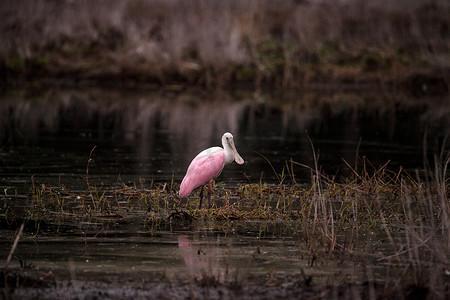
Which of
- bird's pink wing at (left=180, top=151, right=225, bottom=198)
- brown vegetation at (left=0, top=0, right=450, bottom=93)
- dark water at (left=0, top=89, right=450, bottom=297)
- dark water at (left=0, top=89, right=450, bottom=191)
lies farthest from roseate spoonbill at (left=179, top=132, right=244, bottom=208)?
brown vegetation at (left=0, top=0, right=450, bottom=93)

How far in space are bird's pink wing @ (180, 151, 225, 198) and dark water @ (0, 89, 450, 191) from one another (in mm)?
769

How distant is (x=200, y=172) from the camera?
10.8m

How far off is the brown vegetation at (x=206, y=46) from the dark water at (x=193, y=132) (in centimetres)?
224

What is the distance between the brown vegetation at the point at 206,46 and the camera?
121 feet

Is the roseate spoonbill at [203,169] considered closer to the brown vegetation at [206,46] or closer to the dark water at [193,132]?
the dark water at [193,132]

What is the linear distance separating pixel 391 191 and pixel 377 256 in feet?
11.1

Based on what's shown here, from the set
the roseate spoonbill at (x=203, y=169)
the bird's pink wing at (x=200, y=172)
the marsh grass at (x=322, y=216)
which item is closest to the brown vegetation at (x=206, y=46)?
the marsh grass at (x=322, y=216)

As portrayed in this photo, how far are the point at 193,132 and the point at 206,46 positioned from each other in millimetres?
15777

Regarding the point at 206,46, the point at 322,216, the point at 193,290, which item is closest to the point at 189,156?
the point at 322,216

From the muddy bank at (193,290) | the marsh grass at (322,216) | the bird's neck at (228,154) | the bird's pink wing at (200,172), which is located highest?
the bird's neck at (228,154)

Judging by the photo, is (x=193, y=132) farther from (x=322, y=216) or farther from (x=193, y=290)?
(x=193, y=290)

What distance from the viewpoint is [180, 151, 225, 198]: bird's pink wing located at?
1070 cm

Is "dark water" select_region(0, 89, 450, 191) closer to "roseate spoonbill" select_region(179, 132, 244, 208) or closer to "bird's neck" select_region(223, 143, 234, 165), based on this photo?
"roseate spoonbill" select_region(179, 132, 244, 208)

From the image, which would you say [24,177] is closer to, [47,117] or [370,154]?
[370,154]
